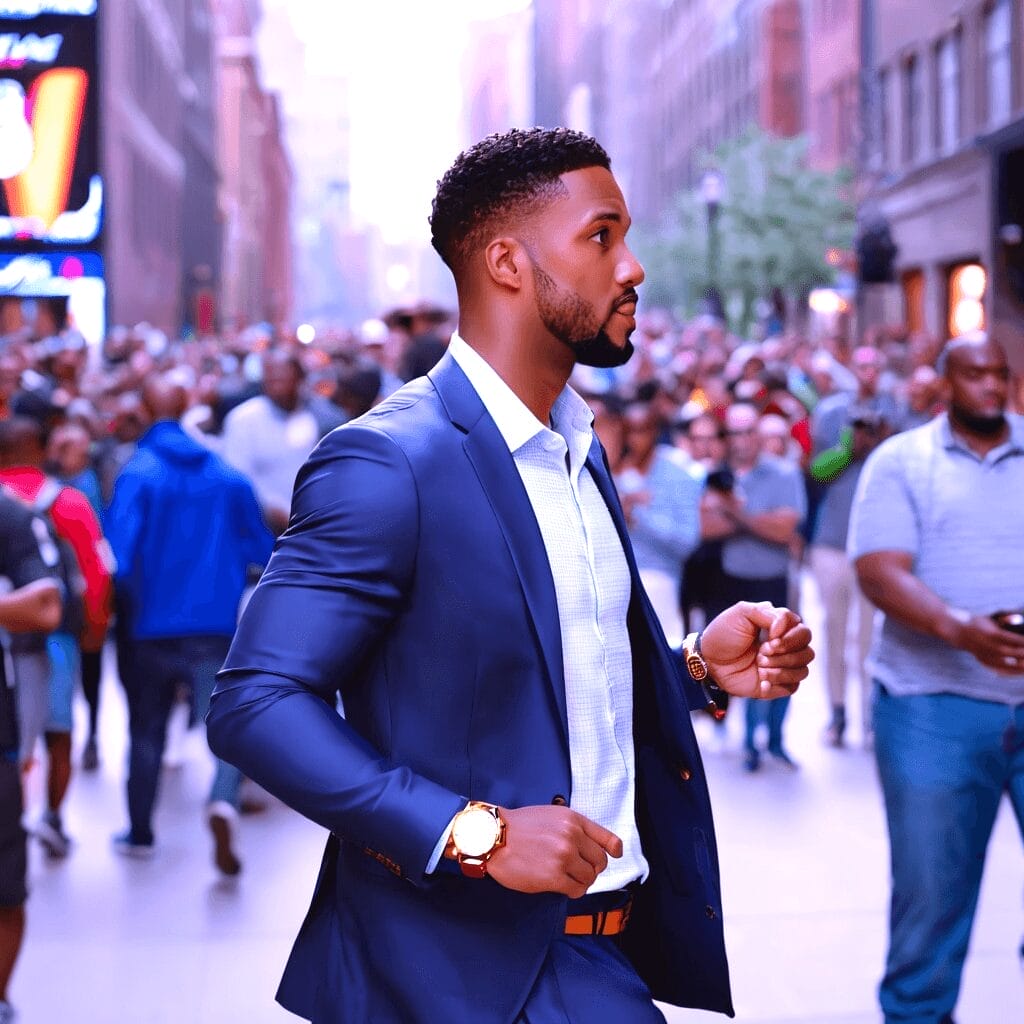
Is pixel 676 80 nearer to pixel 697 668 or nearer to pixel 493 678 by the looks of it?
pixel 697 668

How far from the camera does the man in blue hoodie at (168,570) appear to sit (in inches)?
331

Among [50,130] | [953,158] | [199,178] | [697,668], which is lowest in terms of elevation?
[697,668]

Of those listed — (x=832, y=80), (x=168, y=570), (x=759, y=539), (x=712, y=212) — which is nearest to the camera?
(x=168, y=570)

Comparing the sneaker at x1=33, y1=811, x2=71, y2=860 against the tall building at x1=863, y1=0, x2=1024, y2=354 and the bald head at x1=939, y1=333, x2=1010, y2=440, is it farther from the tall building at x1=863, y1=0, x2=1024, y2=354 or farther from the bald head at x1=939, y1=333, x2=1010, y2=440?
the tall building at x1=863, y1=0, x2=1024, y2=354

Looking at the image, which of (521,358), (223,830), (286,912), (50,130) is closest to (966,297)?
(50,130)

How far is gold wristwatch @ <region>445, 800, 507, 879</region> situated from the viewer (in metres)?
2.48

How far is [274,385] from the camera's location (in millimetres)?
10500

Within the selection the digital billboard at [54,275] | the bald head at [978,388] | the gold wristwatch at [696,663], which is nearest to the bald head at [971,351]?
the bald head at [978,388]

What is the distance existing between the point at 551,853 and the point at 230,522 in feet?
20.6

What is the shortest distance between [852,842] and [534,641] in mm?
6448

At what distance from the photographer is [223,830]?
814cm

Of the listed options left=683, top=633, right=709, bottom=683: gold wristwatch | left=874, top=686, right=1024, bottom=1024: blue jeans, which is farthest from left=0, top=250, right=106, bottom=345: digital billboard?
left=683, top=633, right=709, bottom=683: gold wristwatch

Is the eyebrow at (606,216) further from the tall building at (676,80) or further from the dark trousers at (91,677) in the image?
the tall building at (676,80)

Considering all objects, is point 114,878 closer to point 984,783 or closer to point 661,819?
point 984,783
